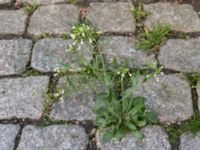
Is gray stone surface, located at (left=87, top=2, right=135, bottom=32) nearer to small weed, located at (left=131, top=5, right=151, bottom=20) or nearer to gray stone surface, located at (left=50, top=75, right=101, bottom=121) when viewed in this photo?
small weed, located at (left=131, top=5, right=151, bottom=20)

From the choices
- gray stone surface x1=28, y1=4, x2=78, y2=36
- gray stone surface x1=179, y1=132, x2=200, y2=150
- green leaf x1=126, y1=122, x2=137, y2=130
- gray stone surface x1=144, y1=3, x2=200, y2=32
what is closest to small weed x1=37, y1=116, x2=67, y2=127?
green leaf x1=126, y1=122, x2=137, y2=130

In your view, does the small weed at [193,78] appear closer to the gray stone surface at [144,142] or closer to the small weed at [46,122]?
the gray stone surface at [144,142]

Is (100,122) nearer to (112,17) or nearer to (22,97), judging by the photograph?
(22,97)

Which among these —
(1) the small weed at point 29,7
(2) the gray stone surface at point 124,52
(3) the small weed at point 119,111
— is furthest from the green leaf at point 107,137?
(1) the small weed at point 29,7

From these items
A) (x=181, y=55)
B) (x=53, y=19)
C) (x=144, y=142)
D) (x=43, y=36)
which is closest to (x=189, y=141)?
(x=144, y=142)

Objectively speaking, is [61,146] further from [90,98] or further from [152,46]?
[152,46]

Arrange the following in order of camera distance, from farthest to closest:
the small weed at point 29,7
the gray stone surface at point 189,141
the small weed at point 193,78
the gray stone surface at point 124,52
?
the small weed at point 29,7
the gray stone surface at point 124,52
the small weed at point 193,78
the gray stone surface at point 189,141
